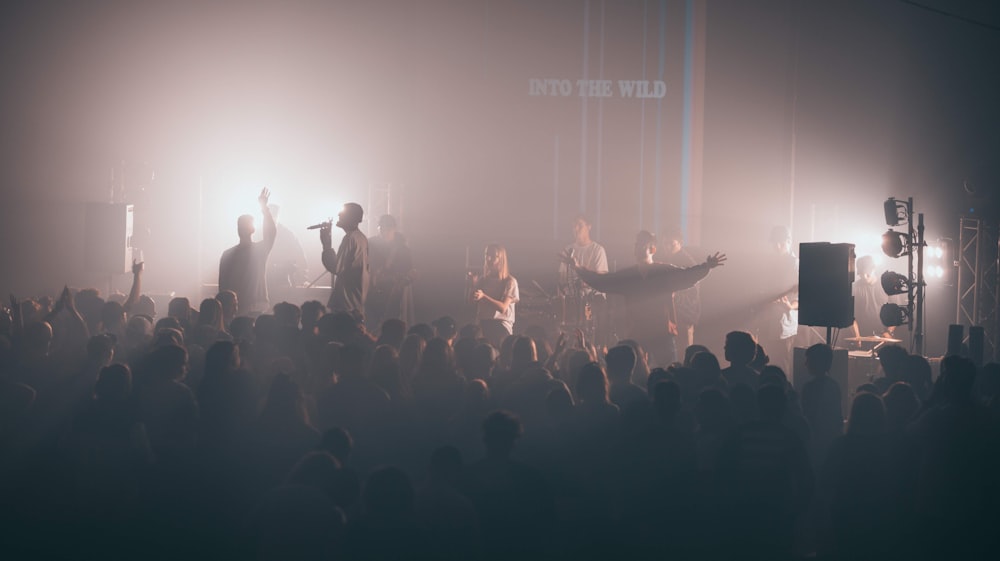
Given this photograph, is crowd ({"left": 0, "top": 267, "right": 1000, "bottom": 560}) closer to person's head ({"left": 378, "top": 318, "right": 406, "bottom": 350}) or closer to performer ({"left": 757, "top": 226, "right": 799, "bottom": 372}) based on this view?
person's head ({"left": 378, "top": 318, "right": 406, "bottom": 350})

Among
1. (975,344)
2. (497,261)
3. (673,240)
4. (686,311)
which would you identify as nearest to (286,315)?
(497,261)

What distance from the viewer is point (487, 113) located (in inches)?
685

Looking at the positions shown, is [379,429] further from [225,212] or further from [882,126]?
[882,126]

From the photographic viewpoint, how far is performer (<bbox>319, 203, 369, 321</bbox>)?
10.5m

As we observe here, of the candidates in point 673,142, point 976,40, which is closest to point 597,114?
point 673,142

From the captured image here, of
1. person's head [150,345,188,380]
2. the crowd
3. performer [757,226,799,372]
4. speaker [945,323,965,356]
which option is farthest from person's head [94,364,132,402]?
performer [757,226,799,372]

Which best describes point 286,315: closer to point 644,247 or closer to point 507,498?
point 507,498

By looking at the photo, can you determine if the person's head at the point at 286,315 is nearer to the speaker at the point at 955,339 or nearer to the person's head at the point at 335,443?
the person's head at the point at 335,443

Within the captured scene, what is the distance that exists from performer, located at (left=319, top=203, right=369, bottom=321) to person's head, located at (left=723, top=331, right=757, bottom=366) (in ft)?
13.0

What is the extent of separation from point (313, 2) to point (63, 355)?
1098 centimetres

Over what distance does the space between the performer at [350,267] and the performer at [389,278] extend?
194 cm

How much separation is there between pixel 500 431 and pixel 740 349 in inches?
115

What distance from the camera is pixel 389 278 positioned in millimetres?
13102

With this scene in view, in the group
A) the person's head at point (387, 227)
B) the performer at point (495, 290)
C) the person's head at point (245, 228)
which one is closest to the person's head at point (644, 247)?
the performer at point (495, 290)
